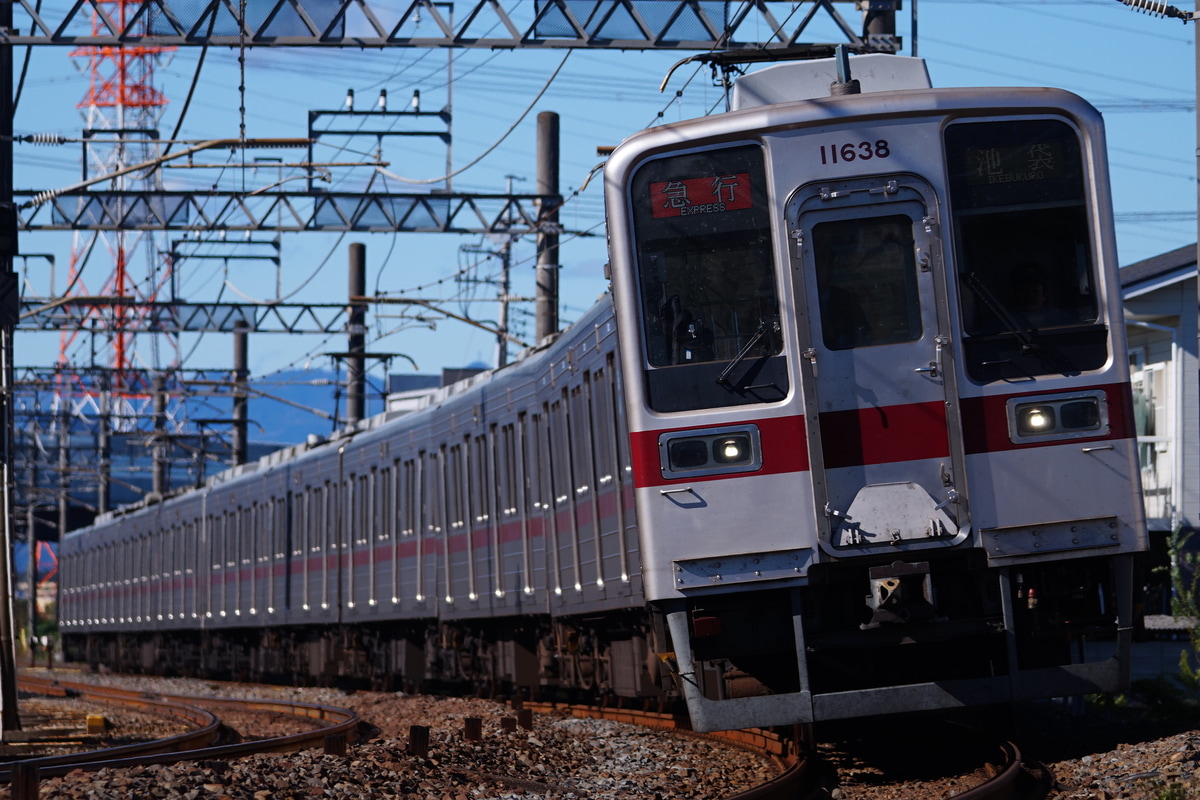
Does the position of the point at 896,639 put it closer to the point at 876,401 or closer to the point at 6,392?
the point at 876,401

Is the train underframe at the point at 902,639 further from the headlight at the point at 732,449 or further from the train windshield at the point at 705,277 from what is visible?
the train windshield at the point at 705,277

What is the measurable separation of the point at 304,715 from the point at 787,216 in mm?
11999

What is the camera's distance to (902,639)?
7914 millimetres

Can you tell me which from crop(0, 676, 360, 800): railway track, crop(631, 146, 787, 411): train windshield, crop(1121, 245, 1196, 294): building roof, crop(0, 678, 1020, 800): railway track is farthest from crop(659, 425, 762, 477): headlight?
crop(1121, 245, 1196, 294): building roof

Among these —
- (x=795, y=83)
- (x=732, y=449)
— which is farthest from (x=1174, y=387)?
(x=732, y=449)

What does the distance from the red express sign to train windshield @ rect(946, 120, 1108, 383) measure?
100 centimetres

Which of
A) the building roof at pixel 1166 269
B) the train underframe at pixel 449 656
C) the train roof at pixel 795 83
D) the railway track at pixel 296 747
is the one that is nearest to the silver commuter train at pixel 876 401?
the train roof at pixel 795 83

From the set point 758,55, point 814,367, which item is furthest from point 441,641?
point 814,367

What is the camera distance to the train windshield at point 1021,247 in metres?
7.99

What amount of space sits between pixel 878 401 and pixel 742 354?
0.67 m

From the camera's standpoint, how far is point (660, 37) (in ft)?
47.3

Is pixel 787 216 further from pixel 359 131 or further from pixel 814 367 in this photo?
pixel 359 131

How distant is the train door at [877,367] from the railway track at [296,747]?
1181mm

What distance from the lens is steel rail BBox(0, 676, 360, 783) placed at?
10.6m
